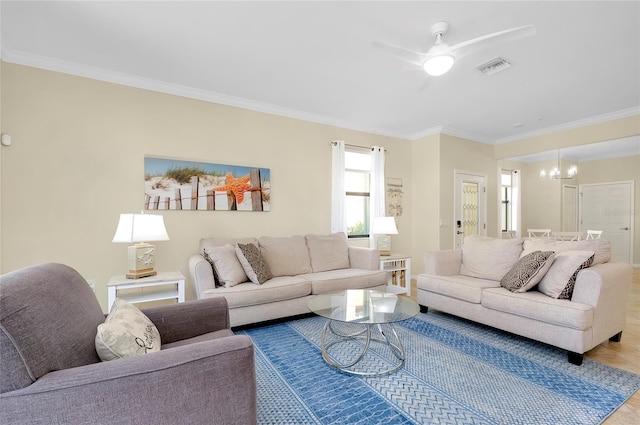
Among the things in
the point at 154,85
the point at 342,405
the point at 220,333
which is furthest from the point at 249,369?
the point at 154,85

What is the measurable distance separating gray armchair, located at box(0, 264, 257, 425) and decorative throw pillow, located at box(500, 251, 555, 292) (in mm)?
2537

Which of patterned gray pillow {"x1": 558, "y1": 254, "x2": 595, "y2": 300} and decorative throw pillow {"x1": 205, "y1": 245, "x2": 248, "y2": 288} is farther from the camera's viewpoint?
decorative throw pillow {"x1": 205, "y1": 245, "x2": 248, "y2": 288}

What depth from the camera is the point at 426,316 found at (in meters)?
3.36

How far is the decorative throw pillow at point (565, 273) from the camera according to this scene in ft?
7.92

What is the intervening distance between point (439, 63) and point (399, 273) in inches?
117

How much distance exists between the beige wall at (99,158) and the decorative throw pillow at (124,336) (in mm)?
2103

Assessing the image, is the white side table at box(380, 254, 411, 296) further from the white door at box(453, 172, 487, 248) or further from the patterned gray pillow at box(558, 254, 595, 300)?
the patterned gray pillow at box(558, 254, 595, 300)

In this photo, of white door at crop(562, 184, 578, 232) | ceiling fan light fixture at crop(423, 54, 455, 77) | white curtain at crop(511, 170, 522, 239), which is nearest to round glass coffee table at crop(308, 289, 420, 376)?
ceiling fan light fixture at crop(423, 54, 455, 77)

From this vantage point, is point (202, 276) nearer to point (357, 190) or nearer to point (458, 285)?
point (458, 285)

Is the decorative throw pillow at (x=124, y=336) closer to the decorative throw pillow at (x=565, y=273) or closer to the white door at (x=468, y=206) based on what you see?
the decorative throw pillow at (x=565, y=273)

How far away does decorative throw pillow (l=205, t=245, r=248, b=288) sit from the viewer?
9.83 feet

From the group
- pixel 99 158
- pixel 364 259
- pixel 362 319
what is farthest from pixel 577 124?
pixel 99 158

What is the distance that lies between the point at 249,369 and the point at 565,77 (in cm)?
421

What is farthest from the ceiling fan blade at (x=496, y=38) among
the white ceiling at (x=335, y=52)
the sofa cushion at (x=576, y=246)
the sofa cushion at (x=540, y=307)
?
the sofa cushion at (x=540, y=307)
